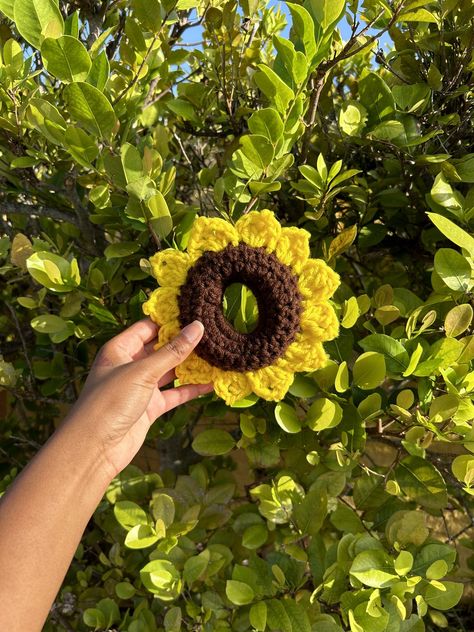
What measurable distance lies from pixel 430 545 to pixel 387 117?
2.56 ft

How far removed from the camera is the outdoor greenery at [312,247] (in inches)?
34.1

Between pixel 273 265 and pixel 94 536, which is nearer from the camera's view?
pixel 273 265

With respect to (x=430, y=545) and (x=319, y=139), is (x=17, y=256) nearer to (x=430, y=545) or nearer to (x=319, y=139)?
(x=319, y=139)

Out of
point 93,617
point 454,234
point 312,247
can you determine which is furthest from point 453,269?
point 93,617

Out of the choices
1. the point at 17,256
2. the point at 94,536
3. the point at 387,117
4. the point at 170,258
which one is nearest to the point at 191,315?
the point at 170,258

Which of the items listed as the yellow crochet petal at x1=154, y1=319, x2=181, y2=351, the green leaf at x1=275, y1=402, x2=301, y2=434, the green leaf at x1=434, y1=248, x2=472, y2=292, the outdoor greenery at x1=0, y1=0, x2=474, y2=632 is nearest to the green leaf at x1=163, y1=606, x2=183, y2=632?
the outdoor greenery at x1=0, y1=0, x2=474, y2=632

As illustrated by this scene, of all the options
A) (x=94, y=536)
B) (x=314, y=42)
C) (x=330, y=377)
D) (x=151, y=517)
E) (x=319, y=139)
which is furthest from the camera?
(x=94, y=536)

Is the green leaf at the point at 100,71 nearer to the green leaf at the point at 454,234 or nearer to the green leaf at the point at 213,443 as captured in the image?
the green leaf at the point at 454,234

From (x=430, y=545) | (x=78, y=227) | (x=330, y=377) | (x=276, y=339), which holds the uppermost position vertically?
(x=78, y=227)

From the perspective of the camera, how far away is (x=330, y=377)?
36.4 inches

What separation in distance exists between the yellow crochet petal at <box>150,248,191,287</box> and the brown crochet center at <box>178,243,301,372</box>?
0.01 m

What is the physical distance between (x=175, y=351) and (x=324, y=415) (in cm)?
27

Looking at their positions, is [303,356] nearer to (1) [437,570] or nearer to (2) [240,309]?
(2) [240,309]

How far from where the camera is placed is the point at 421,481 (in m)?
0.93
